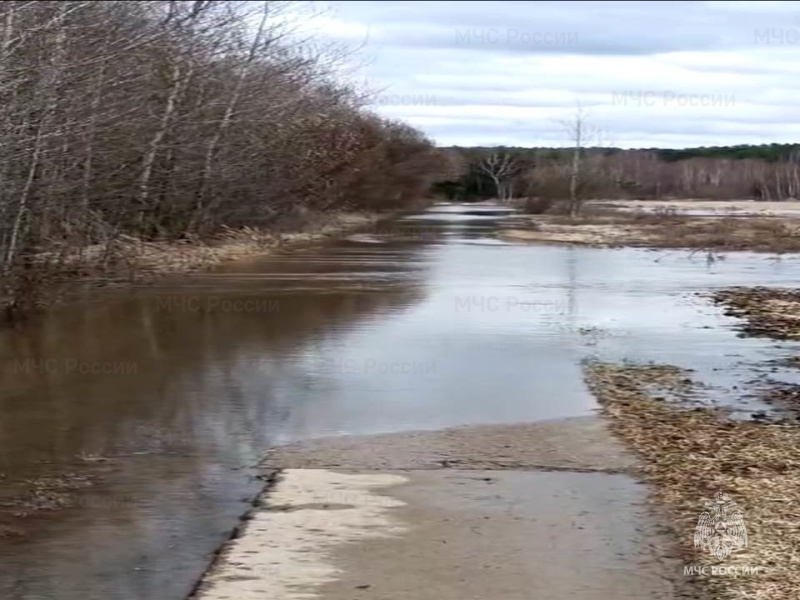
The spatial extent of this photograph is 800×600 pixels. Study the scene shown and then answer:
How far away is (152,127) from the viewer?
26.0m

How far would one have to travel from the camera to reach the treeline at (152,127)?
14.8m

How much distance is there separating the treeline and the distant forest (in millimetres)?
10386

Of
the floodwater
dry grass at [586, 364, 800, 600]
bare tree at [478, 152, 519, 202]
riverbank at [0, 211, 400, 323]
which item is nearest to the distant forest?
bare tree at [478, 152, 519, 202]

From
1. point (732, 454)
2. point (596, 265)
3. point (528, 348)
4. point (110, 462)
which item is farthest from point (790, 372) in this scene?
point (596, 265)

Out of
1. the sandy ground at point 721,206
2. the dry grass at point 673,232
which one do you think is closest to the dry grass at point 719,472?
the sandy ground at point 721,206

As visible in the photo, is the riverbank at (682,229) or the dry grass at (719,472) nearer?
the dry grass at (719,472)

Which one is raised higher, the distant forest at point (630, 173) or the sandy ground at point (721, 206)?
the distant forest at point (630, 173)

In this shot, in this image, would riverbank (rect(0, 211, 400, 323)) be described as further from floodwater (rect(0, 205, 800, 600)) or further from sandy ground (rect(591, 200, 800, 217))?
sandy ground (rect(591, 200, 800, 217))

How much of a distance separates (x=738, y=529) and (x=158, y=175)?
77.4 feet

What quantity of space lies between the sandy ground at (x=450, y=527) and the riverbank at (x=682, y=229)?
69.8ft

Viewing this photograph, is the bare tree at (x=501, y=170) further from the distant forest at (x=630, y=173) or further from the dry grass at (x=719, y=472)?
the dry grass at (x=719, y=472)

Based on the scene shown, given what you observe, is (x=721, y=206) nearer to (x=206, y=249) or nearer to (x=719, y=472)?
(x=206, y=249)

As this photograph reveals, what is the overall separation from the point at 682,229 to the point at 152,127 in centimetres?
2532

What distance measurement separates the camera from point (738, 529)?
5.95 m
